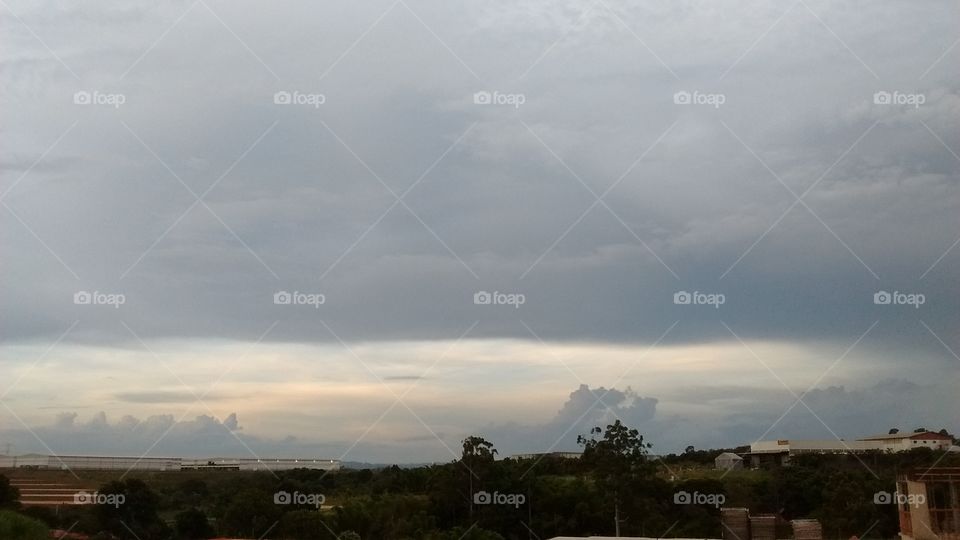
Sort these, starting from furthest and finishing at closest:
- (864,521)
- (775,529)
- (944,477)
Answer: (864,521), (775,529), (944,477)

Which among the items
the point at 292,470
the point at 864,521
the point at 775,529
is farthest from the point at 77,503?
the point at 864,521

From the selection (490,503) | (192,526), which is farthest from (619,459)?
(192,526)

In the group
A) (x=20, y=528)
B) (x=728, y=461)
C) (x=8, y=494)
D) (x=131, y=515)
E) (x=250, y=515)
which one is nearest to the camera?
(x=20, y=528)

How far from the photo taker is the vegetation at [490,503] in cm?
2575

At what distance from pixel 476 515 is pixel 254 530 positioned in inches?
257

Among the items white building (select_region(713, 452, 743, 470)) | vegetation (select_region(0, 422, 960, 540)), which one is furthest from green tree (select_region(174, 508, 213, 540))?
white building (select_region(713, 452, 743, 470))

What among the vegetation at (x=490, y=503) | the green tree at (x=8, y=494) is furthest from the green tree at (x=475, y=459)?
the green tree at (x=8, y=494)

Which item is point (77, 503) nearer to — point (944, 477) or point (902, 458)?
point (944, 477)

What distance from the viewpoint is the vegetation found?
25.8m

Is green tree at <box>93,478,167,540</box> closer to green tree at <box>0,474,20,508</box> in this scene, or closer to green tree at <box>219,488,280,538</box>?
green tree at <box>219,488,280,538</box>

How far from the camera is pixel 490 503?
28.5 meters

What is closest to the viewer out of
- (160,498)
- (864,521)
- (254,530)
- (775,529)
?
(775,529)

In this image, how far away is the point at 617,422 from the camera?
96.7ft

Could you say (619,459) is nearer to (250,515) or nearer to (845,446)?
(250,515)
